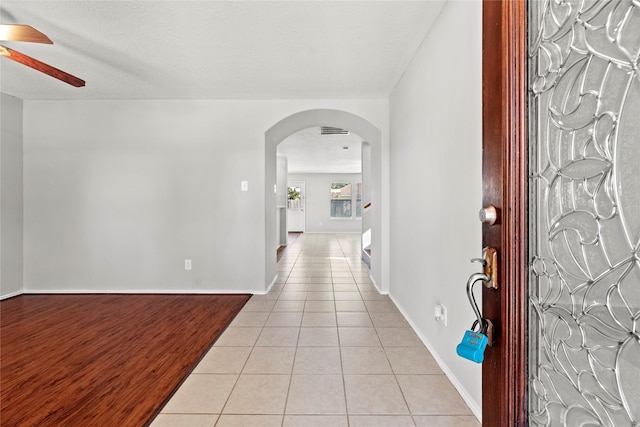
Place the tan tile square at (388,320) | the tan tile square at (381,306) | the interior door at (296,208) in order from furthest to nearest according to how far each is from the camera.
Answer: the interior door at (296,208)
the tan tile square at (381,306)
the tan tile square at (388,320)

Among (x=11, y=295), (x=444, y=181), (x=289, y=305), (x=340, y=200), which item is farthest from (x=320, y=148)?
(x=11, y=295)

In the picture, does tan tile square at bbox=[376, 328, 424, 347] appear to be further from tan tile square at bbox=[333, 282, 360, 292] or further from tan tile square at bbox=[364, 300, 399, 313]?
tan tile square at bbox=[333, 282, 360, 292]

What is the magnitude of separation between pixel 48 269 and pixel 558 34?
4907mm

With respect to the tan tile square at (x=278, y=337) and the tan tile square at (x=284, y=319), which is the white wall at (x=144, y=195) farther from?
the tan tile square at (x=278, y=337)

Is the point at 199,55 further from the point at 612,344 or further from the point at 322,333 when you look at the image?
the point at 612,344

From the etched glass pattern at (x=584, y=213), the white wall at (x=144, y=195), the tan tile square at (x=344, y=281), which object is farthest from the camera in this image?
the tan tile square at (x=344, y=281)

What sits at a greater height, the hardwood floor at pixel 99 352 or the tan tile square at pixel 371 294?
the tan tile square at pixel 371 294

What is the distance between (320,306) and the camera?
3154mm

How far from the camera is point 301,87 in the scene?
3139 millimetres

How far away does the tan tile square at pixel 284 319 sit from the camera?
2.70m

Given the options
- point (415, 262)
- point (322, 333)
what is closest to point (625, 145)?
point (415, 262)

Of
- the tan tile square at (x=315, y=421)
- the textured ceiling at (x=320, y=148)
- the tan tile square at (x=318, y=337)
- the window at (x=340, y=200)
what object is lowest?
the tan tile square at (x=315, y=421)

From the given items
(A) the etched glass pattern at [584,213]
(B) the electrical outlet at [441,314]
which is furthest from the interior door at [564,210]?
(B) the electrical outlet at [441,314]

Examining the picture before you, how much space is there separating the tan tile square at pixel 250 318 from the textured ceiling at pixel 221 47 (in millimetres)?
2291
